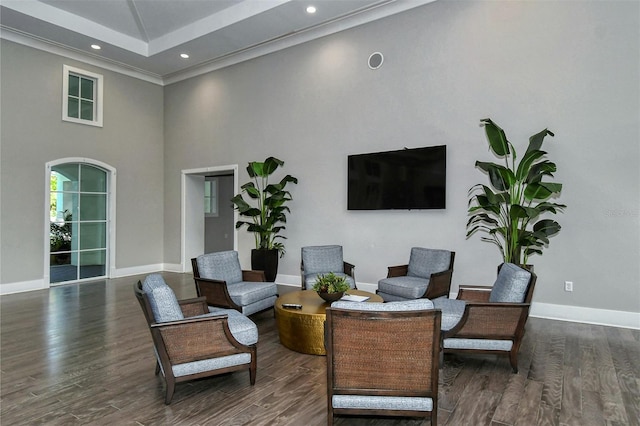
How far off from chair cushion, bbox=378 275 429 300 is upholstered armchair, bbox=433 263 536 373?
4.29ft

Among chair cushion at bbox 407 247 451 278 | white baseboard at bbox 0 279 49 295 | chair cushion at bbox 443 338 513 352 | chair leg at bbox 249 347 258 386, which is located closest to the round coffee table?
chair leg at bbox 249 347 258 386

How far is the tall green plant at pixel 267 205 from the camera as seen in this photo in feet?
23.5

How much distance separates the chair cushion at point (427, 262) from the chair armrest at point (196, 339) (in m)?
3.18

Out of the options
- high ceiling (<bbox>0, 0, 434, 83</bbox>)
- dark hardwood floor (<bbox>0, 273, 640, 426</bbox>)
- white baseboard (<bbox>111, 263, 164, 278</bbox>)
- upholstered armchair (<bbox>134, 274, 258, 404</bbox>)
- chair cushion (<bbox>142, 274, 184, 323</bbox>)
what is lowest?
dark hardwood floor (<bbox>0, 273, 640, 426</bbox>)

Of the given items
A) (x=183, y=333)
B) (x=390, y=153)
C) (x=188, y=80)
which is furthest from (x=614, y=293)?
(x=188, y=80)

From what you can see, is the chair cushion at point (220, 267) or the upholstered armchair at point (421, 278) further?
the chair cushion at point (220, 267)

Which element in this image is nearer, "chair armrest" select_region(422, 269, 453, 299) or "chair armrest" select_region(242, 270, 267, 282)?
"chair armrest" select_region(422, 269, 453, 299)

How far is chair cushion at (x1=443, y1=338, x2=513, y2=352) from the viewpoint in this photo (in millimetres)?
3404

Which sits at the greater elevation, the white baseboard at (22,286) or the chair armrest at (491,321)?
the chair armrest at (491,321)

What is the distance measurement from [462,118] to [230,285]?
164 inches

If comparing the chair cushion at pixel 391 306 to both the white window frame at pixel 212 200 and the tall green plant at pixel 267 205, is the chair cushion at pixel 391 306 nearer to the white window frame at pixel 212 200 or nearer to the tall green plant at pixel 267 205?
the tall green plant at pixel 267 205

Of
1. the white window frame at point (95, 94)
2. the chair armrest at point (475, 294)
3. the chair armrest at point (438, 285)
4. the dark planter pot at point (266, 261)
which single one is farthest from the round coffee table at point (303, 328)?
the white window frame at point (95, 94)

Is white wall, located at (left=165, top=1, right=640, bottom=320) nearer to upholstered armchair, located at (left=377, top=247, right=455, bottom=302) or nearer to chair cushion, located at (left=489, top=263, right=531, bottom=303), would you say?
upholstered armchair, located at (left=377, top=247, right=455, bottom=302)

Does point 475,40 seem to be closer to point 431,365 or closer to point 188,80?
point 431,365
